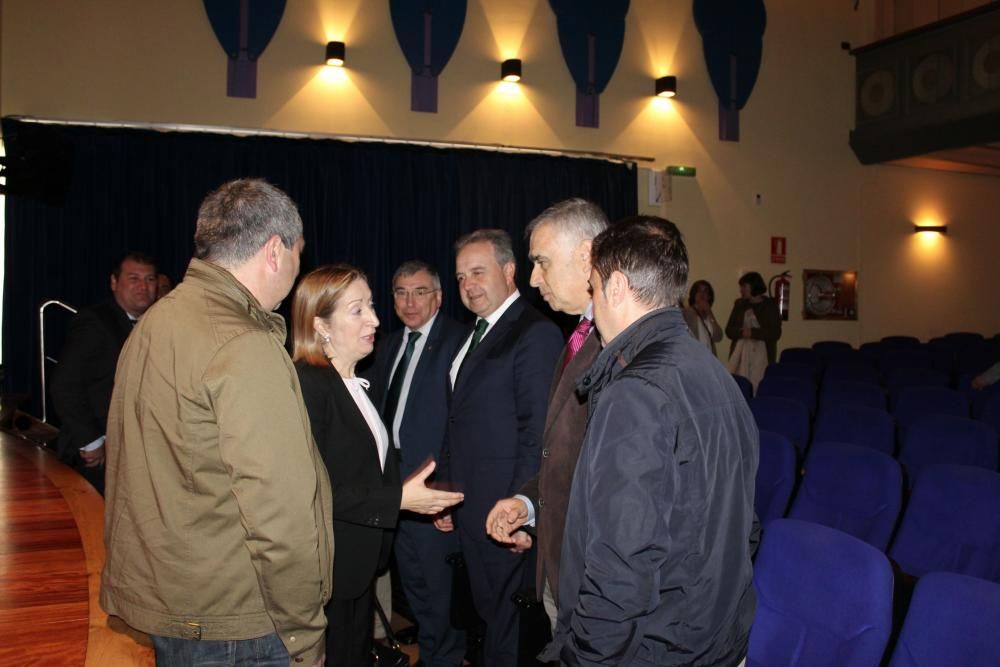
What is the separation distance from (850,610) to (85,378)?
3.57 m

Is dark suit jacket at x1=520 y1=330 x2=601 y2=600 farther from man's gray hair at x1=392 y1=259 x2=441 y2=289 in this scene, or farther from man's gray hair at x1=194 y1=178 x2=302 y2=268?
man's gray hair at x1=392 y1=259 x2=441 y2=289

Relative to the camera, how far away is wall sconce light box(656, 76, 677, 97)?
30.5ft

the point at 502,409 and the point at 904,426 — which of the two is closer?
the point at 502,409

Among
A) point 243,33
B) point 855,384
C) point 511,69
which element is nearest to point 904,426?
point 855,384

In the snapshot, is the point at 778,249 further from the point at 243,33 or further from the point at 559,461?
the point at 559,461

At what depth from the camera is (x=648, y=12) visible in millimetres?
9336

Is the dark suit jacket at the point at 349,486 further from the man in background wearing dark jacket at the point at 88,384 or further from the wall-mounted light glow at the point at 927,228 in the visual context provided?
the wall-mounted light glow at the point at 927,228

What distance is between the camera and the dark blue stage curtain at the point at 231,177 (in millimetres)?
6770

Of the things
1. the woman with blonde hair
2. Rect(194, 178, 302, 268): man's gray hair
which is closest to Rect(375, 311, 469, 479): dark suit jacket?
the woman with blonde hair

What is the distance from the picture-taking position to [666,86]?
30.5 ft

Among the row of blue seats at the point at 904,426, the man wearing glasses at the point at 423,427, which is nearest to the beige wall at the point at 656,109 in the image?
the row of blue seats at the point at 904,426

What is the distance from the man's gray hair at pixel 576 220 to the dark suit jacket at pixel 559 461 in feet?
1.14

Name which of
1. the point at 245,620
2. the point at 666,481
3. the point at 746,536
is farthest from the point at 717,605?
the point at 245,620

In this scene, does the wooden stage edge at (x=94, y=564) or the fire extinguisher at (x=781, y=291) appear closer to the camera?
the wooden stage edge at (x=94, y=564)
